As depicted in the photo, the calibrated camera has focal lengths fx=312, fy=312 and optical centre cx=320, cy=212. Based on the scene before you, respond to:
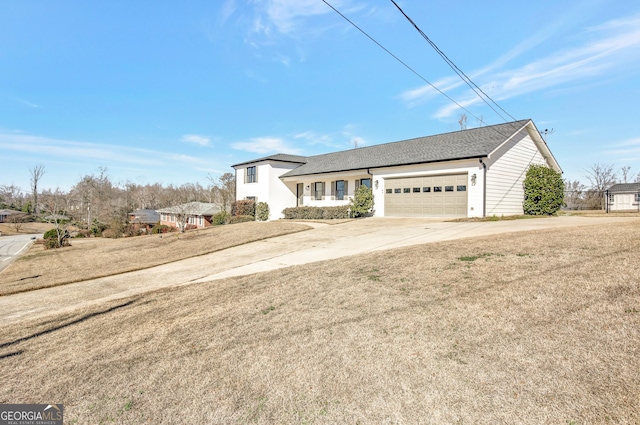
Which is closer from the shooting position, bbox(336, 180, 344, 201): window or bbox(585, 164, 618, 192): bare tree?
bbox(336, 180, 344, 201): window

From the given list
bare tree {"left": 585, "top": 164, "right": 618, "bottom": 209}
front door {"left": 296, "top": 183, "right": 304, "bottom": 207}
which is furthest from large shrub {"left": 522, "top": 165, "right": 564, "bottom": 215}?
bare tree {"left": 585, "top": 164, "right": 618, "bottom": 209}

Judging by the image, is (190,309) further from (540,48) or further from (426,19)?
(540,48)

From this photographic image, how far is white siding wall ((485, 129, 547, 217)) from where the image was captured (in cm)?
1752

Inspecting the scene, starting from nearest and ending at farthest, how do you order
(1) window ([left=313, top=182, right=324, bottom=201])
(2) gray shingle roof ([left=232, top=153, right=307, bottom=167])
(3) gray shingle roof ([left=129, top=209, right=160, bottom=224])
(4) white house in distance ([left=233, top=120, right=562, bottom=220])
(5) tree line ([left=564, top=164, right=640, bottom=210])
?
(4) white house in distance ([left=233, top=120, right=562, bottom=220]), (1) window ([left=313, top=182, right=324, bottom=201]), (2) gray shingle roof ([left=232, top=153, right=307, bottom=167]), (5) tree line ([left=564, top=164, right=640, bottom=210]), (3) gray shingle roof ([left=129, top=209, right=160, bottom=224])

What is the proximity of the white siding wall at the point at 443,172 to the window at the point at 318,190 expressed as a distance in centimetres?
664

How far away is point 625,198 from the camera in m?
37.4

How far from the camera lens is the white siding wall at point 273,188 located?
28.7 m

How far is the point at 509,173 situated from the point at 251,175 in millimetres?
21715

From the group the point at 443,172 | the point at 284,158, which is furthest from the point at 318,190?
the point at 443,172

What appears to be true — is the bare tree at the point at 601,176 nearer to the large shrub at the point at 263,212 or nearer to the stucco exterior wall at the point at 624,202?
the stucco exterior wall at the point at 624,202

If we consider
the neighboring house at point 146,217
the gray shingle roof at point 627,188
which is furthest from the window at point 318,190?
the gray shingle roof at point 627,188

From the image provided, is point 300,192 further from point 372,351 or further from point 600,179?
point 600,179

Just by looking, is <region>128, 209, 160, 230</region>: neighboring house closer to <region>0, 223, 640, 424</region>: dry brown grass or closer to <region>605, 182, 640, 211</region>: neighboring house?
<region>0, 223, 640, 424</region>: dry brown grass

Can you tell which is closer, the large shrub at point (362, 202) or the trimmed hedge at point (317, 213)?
the large shrub at point (362, 202)
